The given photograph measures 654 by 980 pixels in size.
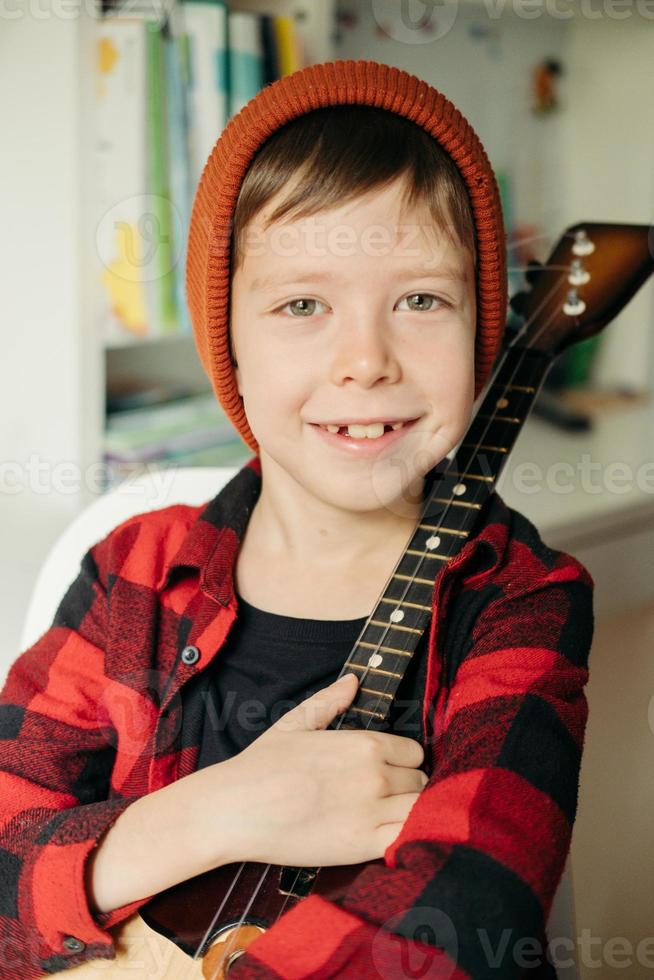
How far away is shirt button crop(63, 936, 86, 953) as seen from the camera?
2.60 feet

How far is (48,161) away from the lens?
180cm

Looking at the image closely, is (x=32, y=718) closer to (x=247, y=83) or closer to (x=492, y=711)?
(x=492, y=711)

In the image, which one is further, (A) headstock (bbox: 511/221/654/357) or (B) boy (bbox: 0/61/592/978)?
(A) headstock (bbox: 511/221/654/357)

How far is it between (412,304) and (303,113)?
0.18 metres

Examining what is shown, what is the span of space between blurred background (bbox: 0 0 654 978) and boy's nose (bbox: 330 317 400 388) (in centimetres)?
67

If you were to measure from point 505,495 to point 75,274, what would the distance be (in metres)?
0.97

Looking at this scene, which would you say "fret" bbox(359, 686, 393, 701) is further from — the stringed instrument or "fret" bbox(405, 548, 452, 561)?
"fret" bbox(405, 548, 452, 561)

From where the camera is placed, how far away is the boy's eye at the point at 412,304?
857 mm

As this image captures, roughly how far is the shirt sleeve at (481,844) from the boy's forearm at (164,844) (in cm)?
10

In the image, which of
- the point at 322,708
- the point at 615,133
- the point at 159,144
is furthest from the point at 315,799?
the point at 615,133

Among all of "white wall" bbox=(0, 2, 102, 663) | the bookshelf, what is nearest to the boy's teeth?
"white wall" bbox=(0, 2, 102, 663)

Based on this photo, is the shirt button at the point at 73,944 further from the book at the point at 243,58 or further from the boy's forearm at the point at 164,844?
the book at the point at 243,58

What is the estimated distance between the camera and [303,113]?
0.89 m

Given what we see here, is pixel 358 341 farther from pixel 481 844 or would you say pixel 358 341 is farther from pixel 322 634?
pixel 481 844
